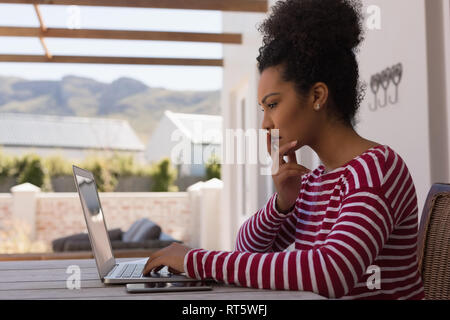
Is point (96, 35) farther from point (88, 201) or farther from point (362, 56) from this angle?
point (88, 201)

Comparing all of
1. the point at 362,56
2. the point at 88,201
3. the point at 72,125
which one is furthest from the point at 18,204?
the point at 72,125

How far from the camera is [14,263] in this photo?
5.28ft

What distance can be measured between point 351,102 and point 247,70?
17.3 feet

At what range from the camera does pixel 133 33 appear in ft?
20.2

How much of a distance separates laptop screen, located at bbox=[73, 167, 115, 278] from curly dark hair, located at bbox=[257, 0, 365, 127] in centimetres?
55

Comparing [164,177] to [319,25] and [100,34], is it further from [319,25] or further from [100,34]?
[319,25]

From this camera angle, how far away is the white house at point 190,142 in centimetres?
1402

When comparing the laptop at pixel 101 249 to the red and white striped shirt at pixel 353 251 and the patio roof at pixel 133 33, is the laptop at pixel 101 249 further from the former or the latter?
the patio roof at pixel 133 33

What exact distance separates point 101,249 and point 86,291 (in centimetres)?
26

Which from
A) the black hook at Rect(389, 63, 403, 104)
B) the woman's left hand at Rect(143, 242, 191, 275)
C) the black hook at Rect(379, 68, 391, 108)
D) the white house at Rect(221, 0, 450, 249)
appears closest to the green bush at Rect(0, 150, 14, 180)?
the white house at Rect(221, 0, 450, 249)

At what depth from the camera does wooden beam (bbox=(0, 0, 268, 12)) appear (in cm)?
502

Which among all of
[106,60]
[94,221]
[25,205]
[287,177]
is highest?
[106,60]

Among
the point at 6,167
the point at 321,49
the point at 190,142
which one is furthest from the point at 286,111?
the point at 6,167

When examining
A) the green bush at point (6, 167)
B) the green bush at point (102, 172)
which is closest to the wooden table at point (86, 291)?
the green bush at point (102, 172)
